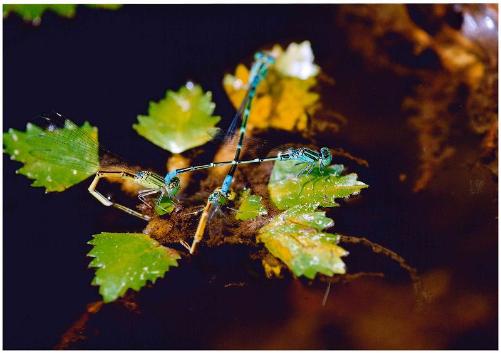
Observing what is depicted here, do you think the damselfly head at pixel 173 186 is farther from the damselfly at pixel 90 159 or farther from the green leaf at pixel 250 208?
the green leaf at pixel 250 208

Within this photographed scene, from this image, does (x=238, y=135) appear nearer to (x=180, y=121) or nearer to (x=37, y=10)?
(x=180, y=121)

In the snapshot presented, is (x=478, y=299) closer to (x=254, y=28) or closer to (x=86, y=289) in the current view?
(x=86, y=289)

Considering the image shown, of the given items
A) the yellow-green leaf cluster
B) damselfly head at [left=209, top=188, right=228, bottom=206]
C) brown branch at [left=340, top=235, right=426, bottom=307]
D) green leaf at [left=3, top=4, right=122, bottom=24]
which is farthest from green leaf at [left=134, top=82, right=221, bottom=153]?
brown branch at [left=340, top=235, right=426, bottom=307]

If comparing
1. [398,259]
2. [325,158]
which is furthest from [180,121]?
[398,259]

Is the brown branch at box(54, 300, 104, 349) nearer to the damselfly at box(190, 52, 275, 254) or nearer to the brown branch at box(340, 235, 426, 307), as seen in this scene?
the damselfly at box(190, 52, 275, 254)

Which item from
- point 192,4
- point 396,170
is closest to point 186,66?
point 192,4

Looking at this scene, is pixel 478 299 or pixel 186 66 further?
pixel 186 66
